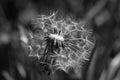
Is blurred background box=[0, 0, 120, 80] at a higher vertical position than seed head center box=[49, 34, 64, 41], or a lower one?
higher

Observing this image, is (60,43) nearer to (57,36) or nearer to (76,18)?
(57,36)

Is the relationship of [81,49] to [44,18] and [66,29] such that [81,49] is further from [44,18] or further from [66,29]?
[44,18]

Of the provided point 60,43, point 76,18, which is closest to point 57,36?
point 60,43

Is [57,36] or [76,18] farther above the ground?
[76,18]

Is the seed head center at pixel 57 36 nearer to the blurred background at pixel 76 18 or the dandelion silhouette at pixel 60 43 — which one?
the dandelion silhouette at pixel 60 43

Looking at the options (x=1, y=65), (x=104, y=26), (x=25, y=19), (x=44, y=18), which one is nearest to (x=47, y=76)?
(x=44, y=18)

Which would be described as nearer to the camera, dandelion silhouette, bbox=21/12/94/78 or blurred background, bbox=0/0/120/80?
dandelion silhouette, bbox=21/12/94/78

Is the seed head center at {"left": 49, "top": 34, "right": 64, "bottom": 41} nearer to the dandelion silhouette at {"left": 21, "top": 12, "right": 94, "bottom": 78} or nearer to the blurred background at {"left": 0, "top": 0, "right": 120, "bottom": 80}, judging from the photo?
the dandelion silhouette at {"left": 21, "top": 12, "right": 94, "bottom": 78}

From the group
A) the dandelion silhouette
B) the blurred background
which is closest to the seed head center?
the dandelion silhouette

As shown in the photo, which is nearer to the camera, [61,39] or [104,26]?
[61,39]
